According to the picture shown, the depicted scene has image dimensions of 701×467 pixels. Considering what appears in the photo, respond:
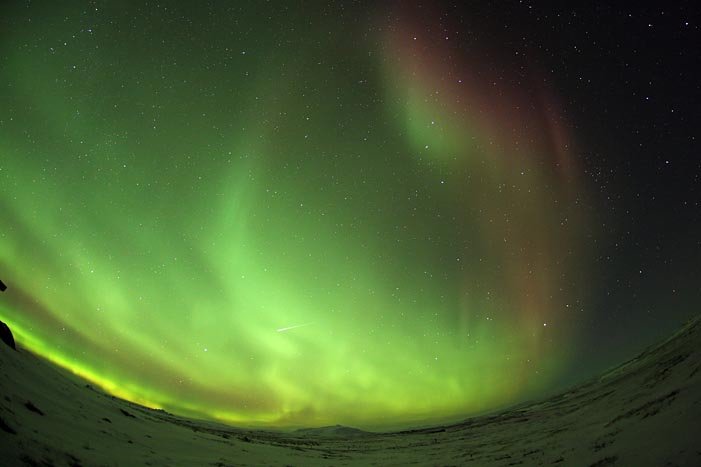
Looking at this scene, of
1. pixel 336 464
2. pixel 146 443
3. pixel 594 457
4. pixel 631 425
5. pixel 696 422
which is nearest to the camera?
pixel 696 422

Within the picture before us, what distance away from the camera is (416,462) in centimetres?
1842

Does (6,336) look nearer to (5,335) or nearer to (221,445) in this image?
(5,335)

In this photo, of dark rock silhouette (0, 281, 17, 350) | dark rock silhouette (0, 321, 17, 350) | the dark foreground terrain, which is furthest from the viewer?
dark rock silhouette (0, 321, 17, 350)

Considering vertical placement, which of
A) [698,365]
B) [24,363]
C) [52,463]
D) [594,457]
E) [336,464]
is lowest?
A: [52,463]

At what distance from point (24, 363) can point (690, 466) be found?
86.1 ft

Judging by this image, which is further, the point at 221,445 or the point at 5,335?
the point at 221,445

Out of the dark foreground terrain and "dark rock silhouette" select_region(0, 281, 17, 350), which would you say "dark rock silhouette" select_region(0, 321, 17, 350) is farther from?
the dark foreground terrain

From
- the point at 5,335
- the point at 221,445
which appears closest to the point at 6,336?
the point at 5,335

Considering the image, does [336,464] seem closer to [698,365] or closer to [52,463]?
[52,463]

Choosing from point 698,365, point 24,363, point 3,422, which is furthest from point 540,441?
point 24,363

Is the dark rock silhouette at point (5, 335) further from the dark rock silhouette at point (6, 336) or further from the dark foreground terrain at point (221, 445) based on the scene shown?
the dark foreground terrain at point (221, 445)

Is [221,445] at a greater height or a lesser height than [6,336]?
lesser

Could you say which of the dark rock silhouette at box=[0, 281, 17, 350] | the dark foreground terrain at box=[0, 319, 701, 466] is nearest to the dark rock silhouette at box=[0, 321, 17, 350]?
the dark rock silhouette at box=[0, 281, 17, 350]

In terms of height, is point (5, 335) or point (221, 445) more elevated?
point (5, 335)
